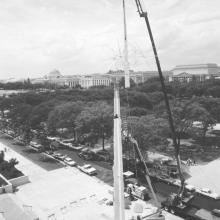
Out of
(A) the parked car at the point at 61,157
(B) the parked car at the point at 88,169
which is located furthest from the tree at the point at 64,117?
(B) the parked car at the point at 88,169

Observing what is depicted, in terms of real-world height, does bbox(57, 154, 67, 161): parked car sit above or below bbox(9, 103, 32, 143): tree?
below

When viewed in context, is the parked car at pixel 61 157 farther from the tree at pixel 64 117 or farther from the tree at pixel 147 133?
the tree at pixel 147 133

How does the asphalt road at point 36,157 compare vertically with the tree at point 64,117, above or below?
below

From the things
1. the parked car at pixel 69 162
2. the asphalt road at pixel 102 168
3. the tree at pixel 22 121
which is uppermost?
the tree at pixel 22 121

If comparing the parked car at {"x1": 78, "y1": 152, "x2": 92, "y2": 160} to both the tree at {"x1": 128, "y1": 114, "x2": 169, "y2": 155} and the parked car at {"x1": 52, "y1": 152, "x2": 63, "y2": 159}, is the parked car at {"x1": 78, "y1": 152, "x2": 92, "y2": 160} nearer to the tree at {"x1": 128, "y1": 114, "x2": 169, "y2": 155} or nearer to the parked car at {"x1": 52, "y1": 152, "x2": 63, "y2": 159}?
the parked car at {"x1": 52, "y1": 152, "x2": 63, "y2": 159}

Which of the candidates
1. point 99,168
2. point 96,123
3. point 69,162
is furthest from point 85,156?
point 96,123

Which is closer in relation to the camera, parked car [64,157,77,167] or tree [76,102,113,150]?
parked car [64,157,77,167]

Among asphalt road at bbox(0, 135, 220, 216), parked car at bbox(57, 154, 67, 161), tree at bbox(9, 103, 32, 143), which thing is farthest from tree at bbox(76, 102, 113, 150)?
tree at bbox(9, 103, 32, 143)

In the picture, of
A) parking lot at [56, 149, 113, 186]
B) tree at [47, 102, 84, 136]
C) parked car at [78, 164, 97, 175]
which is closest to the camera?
parking lot at [56, 149, 113, 186]
